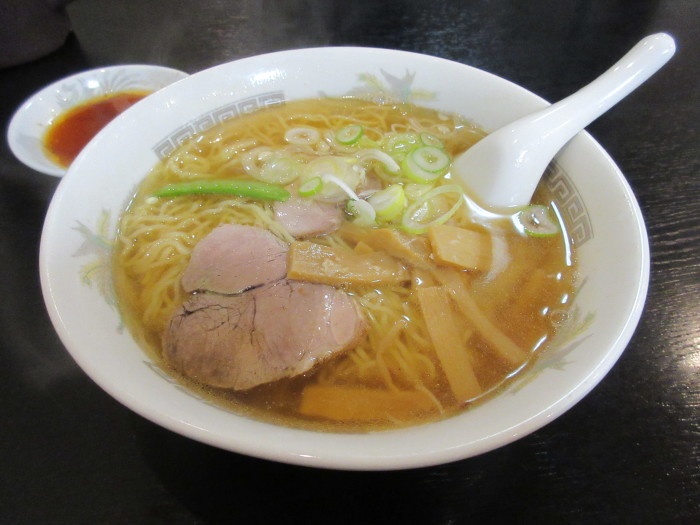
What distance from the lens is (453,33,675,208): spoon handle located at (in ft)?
4.96

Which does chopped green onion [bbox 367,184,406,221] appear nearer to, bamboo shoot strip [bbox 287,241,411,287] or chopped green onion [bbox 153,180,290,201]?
bamboo shoot strip [bbox 287,241,411,287]

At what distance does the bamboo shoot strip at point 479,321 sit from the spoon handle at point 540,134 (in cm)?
40

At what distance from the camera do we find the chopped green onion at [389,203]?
5.11 feet

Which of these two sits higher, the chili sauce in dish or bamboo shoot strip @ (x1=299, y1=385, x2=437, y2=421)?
the chili sauce in dish

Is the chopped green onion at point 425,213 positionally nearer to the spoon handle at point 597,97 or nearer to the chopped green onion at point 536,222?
the chopped green onion at point 536,222

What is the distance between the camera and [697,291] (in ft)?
5.17

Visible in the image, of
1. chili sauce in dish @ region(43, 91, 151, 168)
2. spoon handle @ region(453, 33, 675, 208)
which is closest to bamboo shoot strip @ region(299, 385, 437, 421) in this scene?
spoon handle @ region(453, 33, 675, 208)

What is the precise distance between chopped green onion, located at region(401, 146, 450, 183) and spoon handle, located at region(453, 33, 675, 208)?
120 mm

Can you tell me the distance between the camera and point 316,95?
1.94 m

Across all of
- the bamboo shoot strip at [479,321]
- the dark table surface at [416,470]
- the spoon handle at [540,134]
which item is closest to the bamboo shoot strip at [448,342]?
the bamboo shoot strip at [479,321]

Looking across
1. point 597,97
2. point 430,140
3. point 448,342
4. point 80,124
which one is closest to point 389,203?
point 430,140

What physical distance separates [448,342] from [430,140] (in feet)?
2.92

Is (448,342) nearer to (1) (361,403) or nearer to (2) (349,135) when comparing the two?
(1) (361,403)

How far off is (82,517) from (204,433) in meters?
0.54
